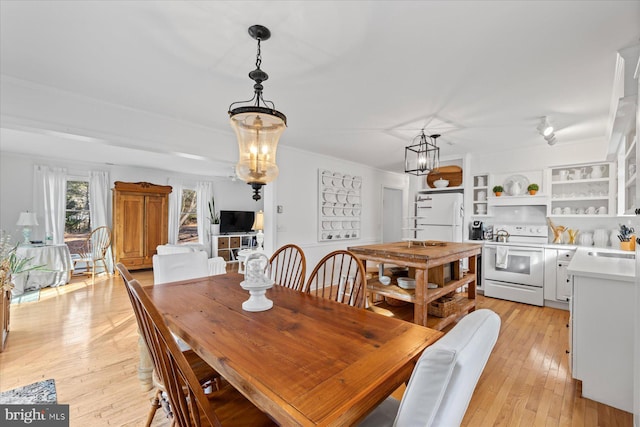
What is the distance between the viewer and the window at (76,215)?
584 centimetres

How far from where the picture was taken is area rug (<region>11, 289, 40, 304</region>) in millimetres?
4012

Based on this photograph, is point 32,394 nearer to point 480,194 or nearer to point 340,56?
point 340,56

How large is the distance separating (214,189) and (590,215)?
25.1 ft

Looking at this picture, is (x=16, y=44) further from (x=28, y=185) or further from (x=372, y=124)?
(x=28, y=185)

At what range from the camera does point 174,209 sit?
22.8ft

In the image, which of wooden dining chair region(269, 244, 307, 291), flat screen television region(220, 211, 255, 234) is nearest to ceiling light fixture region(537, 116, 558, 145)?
wooden dining chair region(269, 244, 307, 291)

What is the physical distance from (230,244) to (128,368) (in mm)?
5179

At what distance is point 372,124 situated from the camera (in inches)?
131

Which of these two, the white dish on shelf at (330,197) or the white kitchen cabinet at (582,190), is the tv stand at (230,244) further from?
the white kitchen cabinet at (582,190)

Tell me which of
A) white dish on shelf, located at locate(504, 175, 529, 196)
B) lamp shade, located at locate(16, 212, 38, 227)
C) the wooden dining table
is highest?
white dish on shelf, located at locate(504, 175, 529, 196)

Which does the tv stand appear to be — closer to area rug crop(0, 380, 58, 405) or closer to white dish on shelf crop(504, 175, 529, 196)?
area rug crop(0, 380, 58, 405)

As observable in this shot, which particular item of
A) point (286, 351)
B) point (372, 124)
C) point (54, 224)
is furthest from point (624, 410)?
point (54, 224)

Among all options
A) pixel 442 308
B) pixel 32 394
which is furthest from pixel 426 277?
pixel 32 394

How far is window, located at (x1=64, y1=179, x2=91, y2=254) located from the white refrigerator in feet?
22.6
